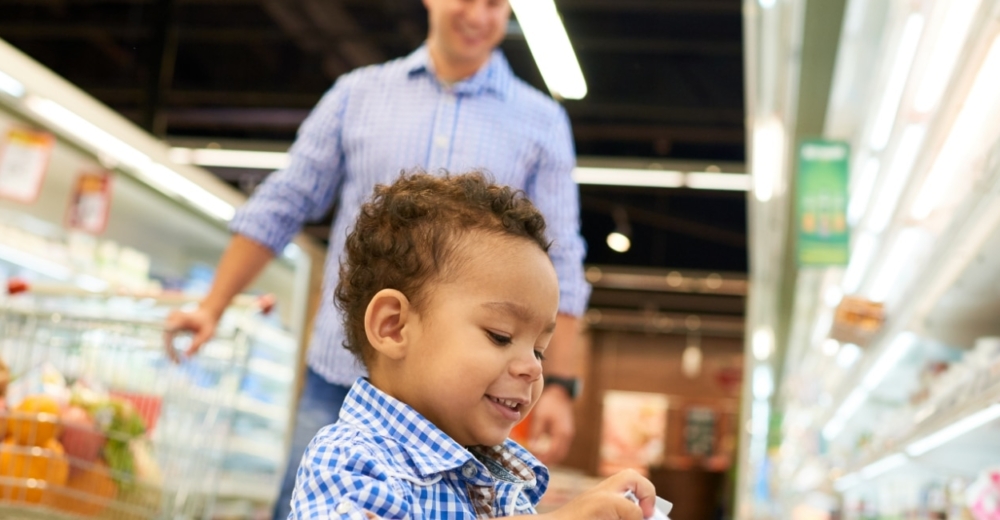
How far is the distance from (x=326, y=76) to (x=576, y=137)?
2878 millimetres

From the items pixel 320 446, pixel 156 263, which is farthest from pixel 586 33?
pixel 320 446

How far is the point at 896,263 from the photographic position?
12.2 feet

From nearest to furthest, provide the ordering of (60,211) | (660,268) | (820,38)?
(60,211)
(820,38)
(660,268)

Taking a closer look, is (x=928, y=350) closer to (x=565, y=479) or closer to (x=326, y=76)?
(x=565, y=479)

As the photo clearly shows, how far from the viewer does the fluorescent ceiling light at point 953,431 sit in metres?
2.29

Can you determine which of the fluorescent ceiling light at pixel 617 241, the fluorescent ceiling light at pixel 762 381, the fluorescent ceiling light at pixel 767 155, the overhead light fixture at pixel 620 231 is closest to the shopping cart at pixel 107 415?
the fluorescent ceiling light at pixel 767 155

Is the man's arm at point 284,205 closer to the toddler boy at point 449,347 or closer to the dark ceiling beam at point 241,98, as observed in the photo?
the toddler boy at point 449,347

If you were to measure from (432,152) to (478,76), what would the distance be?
0.79 feet

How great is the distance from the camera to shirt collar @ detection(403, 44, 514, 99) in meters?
2.43

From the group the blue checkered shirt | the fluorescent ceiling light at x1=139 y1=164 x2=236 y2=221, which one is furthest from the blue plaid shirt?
the fluorescent ceiling light at x1=139 y1=164 x2=236 y2=221

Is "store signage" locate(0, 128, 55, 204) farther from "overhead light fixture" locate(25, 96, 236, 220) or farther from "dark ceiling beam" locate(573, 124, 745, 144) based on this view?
"dark ceiling beam" locate(573, 124, 745, 144)

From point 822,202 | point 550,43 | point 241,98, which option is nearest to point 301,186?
point 550,43

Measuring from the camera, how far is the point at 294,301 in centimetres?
659

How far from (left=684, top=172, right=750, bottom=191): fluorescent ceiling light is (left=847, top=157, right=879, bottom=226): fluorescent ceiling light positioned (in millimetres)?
5907
